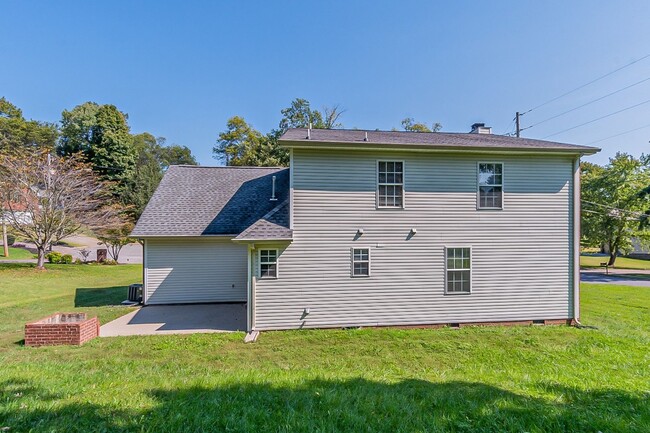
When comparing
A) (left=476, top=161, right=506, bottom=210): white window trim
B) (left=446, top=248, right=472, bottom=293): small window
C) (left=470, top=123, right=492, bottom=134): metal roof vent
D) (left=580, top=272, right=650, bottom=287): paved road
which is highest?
(left=470, top=123, right=492, bottom=134): metal roof vent

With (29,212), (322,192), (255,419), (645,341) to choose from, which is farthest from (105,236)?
(645,341)

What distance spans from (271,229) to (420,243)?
4.25 meters

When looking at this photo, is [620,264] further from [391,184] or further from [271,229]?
[271,229]

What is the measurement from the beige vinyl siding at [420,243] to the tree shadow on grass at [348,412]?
4.40m

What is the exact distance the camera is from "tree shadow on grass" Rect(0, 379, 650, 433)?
280cm

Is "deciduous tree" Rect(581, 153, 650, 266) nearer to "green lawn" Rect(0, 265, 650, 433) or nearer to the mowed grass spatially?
"green lawn" Rect(0, 265, 650, 433)

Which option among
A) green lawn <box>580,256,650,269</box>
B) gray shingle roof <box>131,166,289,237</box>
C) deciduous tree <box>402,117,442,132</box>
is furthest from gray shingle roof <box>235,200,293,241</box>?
green lawn <box>580,256,650,269</box>

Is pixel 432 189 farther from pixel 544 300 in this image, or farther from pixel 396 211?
pixel 544 300

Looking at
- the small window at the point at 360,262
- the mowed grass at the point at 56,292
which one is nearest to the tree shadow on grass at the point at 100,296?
the mowed grass at the point at 56,292

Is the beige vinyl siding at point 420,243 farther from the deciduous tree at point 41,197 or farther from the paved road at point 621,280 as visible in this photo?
the deciduous tree at point 41,197

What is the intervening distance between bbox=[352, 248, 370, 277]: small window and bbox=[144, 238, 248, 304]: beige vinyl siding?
15.8 ft

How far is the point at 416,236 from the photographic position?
8609 millimetres

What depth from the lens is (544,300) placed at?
895 centimetres

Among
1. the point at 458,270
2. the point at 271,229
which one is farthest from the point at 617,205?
the point at 271,229
